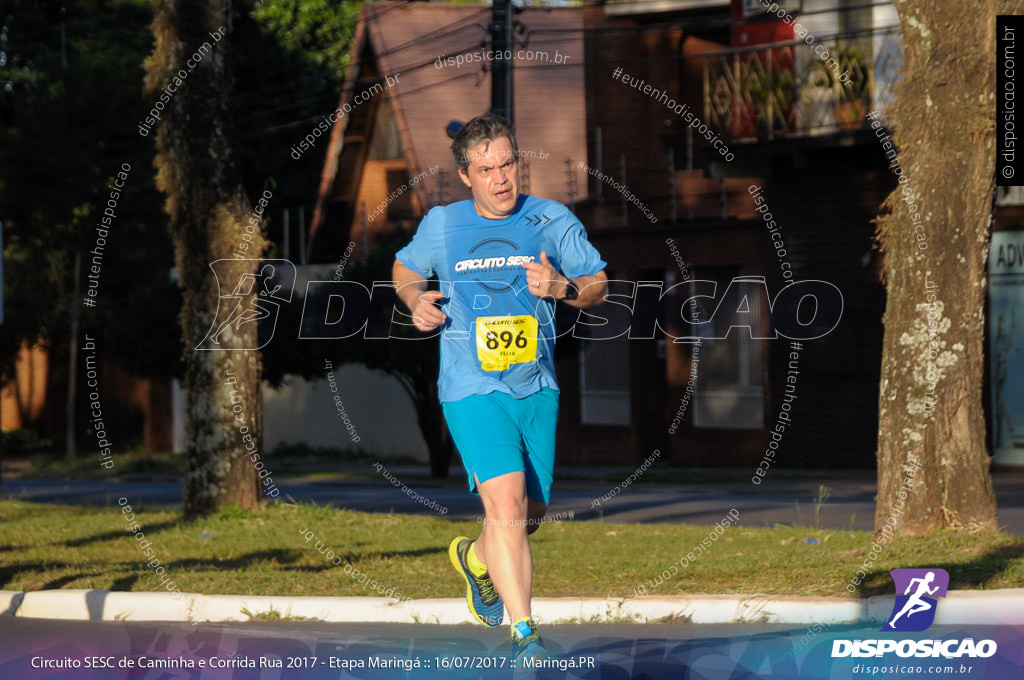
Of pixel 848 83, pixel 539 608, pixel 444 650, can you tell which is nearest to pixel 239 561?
pixel 539 608

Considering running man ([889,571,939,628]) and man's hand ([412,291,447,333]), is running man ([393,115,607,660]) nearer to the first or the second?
man's hand ([412,291,447,333])

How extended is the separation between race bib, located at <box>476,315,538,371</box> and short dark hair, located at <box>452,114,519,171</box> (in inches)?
27.6

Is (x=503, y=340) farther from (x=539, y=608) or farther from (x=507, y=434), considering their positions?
(x=539, y=608)

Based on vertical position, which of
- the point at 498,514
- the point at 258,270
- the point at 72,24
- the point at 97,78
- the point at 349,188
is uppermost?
the point at 72,24

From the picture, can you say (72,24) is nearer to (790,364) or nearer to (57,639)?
(790,364)

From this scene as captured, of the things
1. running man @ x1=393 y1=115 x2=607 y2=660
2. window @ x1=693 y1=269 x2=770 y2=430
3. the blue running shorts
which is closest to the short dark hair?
running man @ x1=393 y1=115 x2=607 y2=660

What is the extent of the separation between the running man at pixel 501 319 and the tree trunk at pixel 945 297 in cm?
393

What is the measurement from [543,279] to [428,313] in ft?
1.67

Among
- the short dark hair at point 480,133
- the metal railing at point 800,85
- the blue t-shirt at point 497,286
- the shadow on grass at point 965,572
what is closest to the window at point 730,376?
the metal railing at point 800,85

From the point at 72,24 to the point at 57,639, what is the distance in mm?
29869

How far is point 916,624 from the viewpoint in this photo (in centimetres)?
684

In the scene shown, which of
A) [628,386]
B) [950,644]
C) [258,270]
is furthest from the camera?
[628,386]

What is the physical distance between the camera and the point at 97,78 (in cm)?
2811

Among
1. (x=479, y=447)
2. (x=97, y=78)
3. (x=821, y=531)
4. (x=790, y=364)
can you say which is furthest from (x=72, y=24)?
(x=479, y=447)
